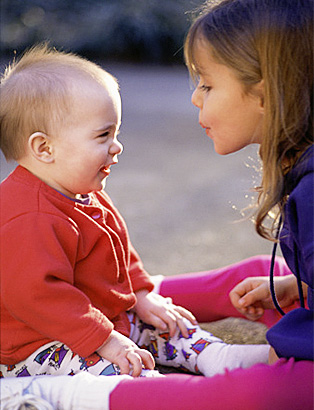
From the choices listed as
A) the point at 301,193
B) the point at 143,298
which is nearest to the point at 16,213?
the point at 143,298

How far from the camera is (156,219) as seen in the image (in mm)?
3043

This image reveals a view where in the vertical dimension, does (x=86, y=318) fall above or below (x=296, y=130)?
below

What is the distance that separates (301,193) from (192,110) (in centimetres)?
418

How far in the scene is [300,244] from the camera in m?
1.31

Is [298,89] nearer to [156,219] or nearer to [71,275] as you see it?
[71,275]

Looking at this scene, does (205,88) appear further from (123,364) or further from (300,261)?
(123,364)

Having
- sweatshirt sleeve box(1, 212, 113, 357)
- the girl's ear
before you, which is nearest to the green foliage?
the girl's ear

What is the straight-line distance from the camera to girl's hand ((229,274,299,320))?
177 cm

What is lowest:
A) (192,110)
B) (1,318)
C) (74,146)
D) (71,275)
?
(192,110)

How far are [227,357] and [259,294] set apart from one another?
9.2 inches

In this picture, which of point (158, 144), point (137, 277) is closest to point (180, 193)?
point (158, 144)

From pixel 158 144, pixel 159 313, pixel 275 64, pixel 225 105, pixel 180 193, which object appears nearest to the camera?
pixel 275 64

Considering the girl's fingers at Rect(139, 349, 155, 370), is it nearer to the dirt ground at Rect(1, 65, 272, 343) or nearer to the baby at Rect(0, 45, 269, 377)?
the baby at Rect(0, 45, 269, 377)

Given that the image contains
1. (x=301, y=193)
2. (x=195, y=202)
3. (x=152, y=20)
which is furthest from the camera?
(x=152, y=20)
